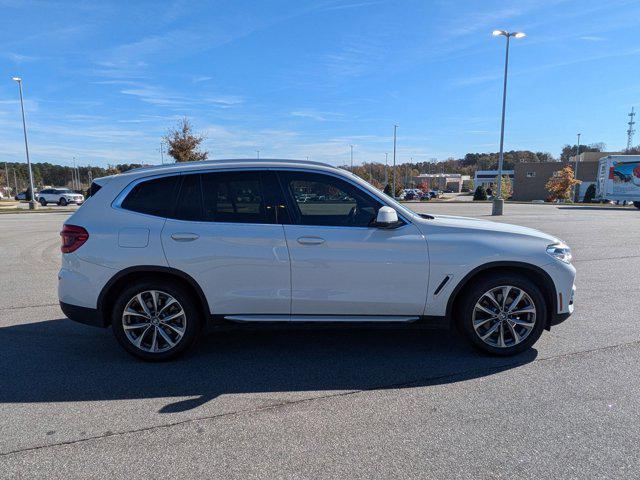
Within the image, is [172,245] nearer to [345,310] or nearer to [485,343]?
[345,310]

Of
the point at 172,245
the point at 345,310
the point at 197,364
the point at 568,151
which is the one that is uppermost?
the point at 568,151

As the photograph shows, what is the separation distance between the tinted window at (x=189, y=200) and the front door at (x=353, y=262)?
2.78 ft

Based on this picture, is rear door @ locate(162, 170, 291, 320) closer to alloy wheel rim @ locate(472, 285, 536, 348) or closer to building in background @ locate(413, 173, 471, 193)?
alloy wheel rim @ locate(472, 285, 536, 348)

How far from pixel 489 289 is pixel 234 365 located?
8.25 ft

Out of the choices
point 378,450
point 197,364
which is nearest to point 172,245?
point 197,364

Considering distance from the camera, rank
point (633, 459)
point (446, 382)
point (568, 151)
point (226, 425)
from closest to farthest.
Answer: point (633, 459) → point (226, 425) → point (446, 382) → point (568, 151)

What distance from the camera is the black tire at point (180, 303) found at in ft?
13.4

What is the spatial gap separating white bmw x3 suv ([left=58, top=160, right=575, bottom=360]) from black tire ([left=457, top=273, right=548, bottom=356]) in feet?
0.04

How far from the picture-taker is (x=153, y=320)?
414 cm

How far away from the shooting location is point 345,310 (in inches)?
162

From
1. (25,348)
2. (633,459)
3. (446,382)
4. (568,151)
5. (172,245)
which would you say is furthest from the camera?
(568,151)

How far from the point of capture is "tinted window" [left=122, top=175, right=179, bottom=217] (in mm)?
4152

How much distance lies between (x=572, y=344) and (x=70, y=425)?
4.67 meters

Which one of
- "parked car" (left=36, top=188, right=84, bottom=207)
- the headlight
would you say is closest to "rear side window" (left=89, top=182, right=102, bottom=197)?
the headlight
